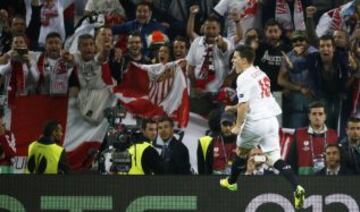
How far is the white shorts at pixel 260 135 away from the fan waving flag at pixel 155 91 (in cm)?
323

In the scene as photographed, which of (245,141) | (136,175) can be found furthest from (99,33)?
(245,141)

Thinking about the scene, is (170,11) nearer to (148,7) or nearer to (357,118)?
(148,7)

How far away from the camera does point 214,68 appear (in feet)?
53.1

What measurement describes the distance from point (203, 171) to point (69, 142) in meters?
2.34

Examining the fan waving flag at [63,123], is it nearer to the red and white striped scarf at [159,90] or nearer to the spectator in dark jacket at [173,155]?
the red and white striped scarf at [159,90]

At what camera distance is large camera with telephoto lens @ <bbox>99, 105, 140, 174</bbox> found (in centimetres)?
1443

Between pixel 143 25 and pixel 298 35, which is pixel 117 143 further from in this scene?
pixel 298 35

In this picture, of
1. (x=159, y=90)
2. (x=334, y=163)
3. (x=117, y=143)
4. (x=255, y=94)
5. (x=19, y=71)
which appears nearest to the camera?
(x=255, y=94)

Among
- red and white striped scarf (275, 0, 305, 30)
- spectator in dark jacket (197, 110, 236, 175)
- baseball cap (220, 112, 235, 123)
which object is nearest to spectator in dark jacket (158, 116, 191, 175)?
spectator in dark jacket (197, 110, 236, 175)

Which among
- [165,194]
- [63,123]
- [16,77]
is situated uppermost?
[16,77]

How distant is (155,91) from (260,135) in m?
3.77

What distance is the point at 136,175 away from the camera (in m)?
14.1

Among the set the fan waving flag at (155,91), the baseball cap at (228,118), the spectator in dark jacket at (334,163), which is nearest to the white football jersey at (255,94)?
the spectator in dark jacket at (334,163)

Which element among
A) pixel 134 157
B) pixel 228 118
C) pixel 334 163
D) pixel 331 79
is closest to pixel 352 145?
pixel 334 163
